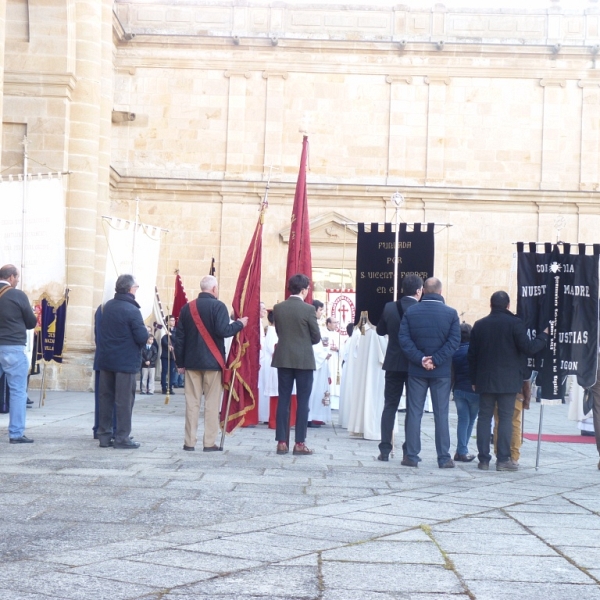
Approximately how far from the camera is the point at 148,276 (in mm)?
12961

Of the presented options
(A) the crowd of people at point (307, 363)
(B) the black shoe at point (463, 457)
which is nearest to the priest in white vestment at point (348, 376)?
(B) the black shoe at point (463, 457)

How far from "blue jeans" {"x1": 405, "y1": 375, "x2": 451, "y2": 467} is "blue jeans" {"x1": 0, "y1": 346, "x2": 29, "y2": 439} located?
11.6 feet

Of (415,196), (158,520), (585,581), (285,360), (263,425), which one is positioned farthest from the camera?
(415,196)

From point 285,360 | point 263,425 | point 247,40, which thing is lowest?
point 263,425

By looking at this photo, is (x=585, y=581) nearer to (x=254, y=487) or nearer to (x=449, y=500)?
(x=449, y=500)

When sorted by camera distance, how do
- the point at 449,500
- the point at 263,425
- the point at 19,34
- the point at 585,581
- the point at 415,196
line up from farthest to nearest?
the point at 415,196 → the point at 19,34 → the point at 263,425 → the point at 449,500 → the point at 585,581

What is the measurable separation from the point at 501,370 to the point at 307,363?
1.78m

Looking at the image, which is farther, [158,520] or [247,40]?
[247,40]

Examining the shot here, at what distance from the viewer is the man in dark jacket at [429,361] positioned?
31.9ft

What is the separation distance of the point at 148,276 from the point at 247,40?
18.2m

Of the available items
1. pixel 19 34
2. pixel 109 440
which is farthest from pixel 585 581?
pixel 19 34

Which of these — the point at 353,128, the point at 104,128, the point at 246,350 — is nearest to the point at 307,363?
the point at 246,350

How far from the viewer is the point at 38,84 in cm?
1947

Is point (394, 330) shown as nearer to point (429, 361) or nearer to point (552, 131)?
point (429, 361)
